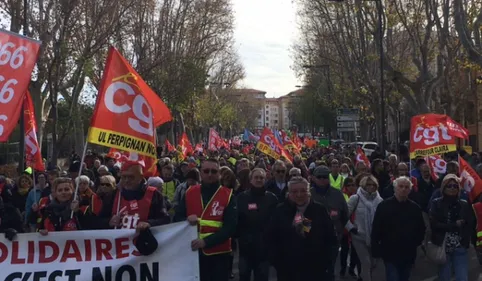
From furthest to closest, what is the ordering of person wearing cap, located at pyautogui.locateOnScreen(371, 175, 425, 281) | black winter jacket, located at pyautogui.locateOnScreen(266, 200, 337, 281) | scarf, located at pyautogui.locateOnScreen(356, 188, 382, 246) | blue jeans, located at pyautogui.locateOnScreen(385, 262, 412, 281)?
scarf, located at pyautogui.locateOnScreen(356, 188, 382, 246)
blue jeans, located at pyautogui.locateOnScreen(385, 262, 412, 281)
person wearing cap, located at pyautogui.locateOnScreen(371, 175, 425, 281)
black winter jacket, located at pyautogui.locateOnScreen(266, 200, 337, 281)

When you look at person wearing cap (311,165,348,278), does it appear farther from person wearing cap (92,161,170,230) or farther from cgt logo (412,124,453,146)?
cgt logo (412,124,453,146)

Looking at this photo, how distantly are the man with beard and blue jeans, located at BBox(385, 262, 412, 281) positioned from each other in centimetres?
127

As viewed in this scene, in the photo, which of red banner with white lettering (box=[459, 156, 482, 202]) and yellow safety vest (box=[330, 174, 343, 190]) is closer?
red banner with white lettering (box=[459, 156, 482, 202])

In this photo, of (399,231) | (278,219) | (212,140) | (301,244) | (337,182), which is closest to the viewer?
(301,244)

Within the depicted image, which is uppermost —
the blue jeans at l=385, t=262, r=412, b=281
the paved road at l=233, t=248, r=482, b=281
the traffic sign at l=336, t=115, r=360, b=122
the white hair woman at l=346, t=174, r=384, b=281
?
the traffic sign at l=336, t=115, r=360, b=122

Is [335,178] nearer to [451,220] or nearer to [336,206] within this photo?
[336,206]

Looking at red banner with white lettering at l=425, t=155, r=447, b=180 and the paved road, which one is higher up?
red banner with white lettering at l=425, t=155, r=447, b=180

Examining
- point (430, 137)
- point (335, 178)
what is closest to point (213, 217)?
point (335, 178)

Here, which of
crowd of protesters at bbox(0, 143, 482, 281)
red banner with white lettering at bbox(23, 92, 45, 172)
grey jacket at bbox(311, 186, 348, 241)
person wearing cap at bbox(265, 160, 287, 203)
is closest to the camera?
crowd of protesters at bbox(0, 143, 482, 281)

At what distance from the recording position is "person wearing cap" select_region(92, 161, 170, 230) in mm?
5914

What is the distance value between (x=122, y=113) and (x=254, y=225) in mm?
1952

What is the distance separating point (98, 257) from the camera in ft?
19.0

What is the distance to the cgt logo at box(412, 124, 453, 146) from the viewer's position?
41.4 feet

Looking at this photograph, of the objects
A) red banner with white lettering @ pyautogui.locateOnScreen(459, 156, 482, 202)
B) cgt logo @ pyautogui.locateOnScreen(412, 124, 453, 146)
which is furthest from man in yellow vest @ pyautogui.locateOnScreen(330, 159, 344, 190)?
red banner with white lettering @ pyautogui.locateOnScreen(459, 156, 482, 202)
